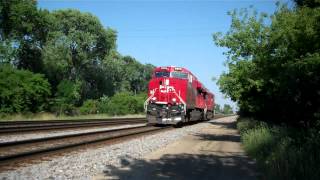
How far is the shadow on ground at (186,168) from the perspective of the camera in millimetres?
10820

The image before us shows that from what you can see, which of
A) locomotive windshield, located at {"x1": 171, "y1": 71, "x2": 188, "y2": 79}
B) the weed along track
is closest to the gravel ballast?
the weed along track

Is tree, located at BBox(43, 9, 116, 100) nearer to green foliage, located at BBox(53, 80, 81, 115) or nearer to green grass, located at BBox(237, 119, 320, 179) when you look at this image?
green foliage, located at BBox(53, 80, 81, 115)

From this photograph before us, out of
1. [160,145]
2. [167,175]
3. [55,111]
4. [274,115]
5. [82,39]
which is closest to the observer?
[167,175]

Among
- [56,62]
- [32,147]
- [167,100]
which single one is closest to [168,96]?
[167,100]

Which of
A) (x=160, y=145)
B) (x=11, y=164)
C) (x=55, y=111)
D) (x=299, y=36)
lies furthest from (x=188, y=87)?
(x=55, y=111)

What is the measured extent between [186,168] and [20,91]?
112 feet

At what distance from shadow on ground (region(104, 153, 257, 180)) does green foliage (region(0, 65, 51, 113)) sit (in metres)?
30.9

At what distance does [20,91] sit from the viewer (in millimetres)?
42969

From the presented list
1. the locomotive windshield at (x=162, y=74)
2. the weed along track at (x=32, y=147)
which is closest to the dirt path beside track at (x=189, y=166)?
the weed along track at (x=32, y=147)

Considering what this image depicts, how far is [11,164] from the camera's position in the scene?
11.8 m

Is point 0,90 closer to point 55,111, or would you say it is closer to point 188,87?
point 55,111

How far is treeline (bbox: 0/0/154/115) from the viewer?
148ft

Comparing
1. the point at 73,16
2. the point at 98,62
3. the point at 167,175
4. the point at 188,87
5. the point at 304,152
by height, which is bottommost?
the point at 167,175

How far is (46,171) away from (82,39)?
60.5m
